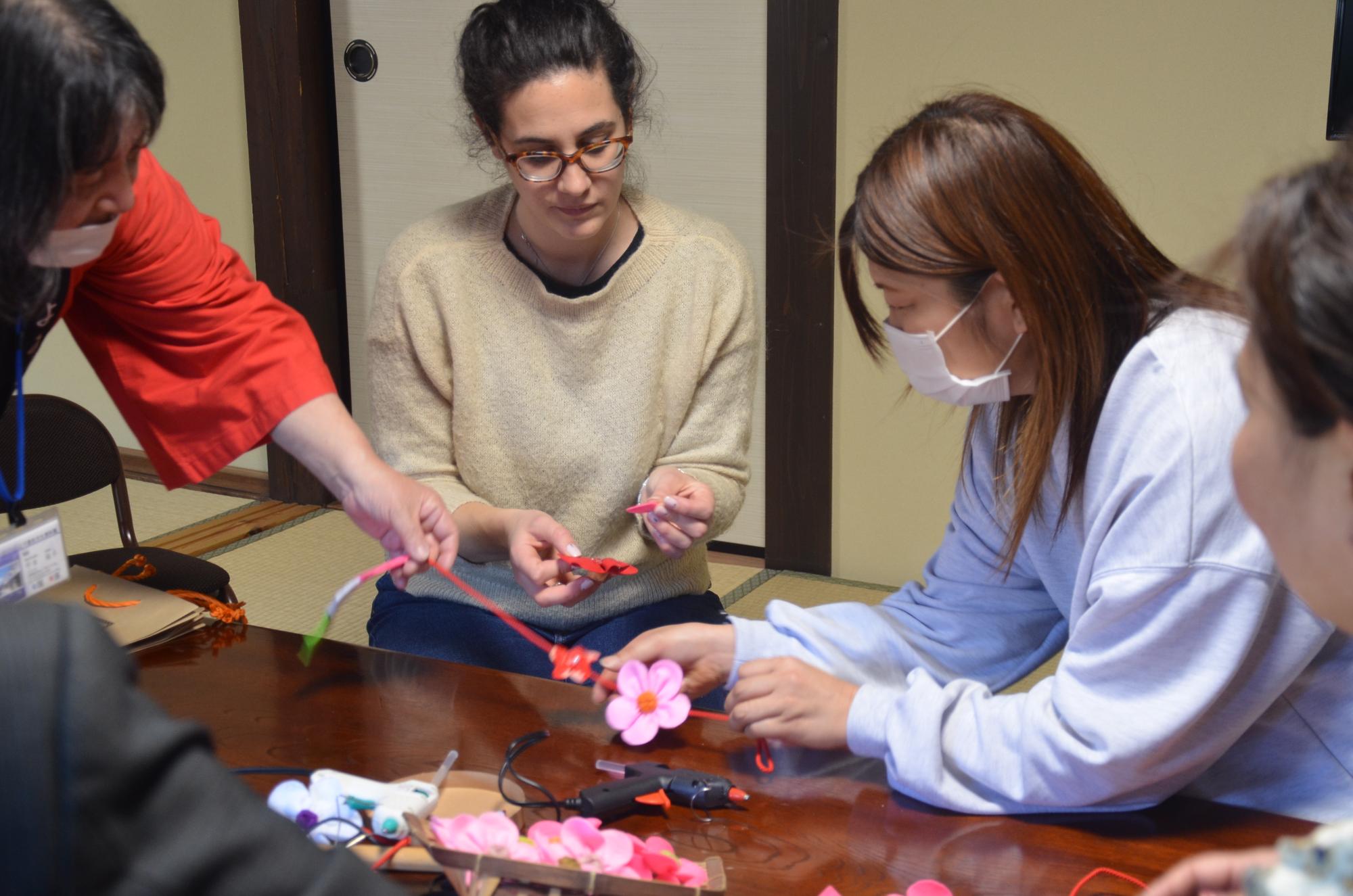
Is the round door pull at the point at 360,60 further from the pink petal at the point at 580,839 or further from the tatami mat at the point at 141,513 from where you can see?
the pink petal at the point at 580,839

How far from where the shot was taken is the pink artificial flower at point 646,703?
1126 millimetres

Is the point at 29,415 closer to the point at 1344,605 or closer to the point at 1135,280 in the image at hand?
the point at 1135,280

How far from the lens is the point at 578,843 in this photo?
0.94m

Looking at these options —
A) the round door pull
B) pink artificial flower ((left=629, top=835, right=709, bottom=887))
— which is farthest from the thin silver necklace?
the round door pull

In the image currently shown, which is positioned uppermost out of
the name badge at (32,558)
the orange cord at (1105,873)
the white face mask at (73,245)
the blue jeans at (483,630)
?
the white face mask at (73,245)

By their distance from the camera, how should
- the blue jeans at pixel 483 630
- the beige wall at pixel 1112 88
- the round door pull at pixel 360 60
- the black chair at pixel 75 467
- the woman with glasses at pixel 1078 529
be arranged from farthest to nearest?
the round door pull at pixel 360 60, the beige wall at pixel 1112 88, the black chair at pixel 75 467, the blue jeans at pixel 483 630, the woman with glasses at pixel 1078 529

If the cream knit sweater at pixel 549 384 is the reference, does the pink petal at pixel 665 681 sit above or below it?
below

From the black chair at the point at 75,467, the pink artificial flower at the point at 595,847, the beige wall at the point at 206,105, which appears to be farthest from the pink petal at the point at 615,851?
→ the beige wall at the point at 206,105

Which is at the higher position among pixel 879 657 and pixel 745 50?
pixel 745 50

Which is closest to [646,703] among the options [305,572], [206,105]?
[305,572]

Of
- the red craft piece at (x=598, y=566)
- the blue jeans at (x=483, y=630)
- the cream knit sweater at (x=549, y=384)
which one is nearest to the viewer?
the red craft piece at (x=598, y=566)

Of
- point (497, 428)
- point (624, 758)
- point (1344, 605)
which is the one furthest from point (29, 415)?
point (1344, 605)

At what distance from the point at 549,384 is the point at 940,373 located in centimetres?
71

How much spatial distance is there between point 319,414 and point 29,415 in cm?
82
